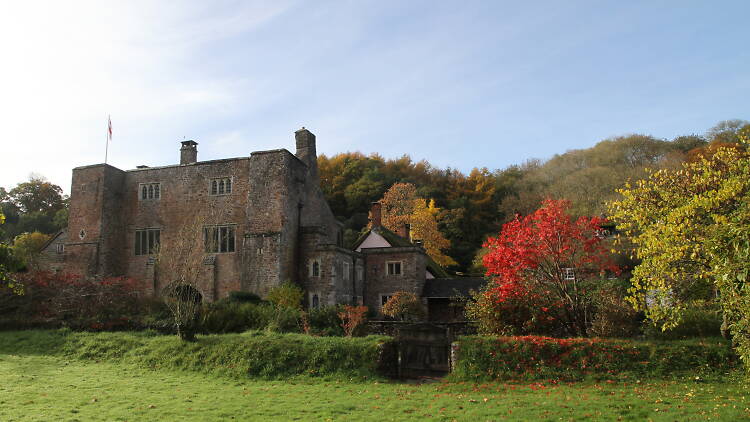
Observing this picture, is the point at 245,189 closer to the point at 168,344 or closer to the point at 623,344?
the point at 168,344

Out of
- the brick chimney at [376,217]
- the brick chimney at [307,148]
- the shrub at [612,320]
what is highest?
the brick chimney at [307,148]

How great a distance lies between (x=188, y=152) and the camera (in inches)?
1385

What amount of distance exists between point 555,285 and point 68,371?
16472 mm

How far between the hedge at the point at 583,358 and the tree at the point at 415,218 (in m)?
29.8

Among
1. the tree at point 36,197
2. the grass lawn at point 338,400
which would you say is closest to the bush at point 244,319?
the grass lawn at point 338,400

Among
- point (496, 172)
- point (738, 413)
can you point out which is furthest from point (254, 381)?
point (496, 172)

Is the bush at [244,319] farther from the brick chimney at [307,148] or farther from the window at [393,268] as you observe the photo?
the brick chimney at [307,148]

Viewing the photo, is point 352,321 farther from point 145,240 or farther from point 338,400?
point 145,240

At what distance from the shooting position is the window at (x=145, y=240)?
1326 inches

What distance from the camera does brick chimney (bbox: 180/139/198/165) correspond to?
3509 cm

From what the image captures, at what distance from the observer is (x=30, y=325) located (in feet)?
78.0

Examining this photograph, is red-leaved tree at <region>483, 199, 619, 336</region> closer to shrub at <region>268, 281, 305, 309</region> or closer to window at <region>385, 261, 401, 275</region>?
shrub at <region>268, 281, 305, 309</region>

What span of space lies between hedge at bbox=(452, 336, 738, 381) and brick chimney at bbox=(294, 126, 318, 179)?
21.1 metres

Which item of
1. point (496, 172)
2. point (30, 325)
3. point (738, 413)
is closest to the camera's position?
point (738, 413)
